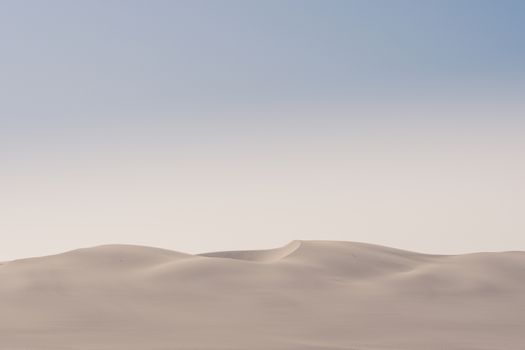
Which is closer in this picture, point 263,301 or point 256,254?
point 263,301

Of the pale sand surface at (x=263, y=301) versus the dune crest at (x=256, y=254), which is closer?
the pale sand surface at (x=263, y=301)

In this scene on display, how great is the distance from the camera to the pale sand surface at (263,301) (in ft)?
38.2

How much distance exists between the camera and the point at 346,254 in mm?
23359

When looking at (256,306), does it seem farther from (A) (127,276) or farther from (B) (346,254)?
(B) (346,254)

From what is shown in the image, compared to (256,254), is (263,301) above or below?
below

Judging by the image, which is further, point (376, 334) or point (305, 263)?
point (305, 263)

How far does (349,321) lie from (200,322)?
2.64 metres

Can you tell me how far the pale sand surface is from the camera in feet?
38.2

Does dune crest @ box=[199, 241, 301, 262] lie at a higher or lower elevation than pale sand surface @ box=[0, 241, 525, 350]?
higher

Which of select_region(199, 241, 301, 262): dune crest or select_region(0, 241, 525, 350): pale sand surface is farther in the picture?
select_region(199, 241, 301, 262): dune crest

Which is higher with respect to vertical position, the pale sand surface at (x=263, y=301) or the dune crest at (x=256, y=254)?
the dune crest at (x=256, y=254)

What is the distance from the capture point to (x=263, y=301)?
16.1m

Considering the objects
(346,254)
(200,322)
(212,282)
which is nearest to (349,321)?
(200,322)

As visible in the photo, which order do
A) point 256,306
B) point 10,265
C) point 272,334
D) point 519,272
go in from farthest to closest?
point 519,272 → point 10,265 → point 256,306 → point 272,334
